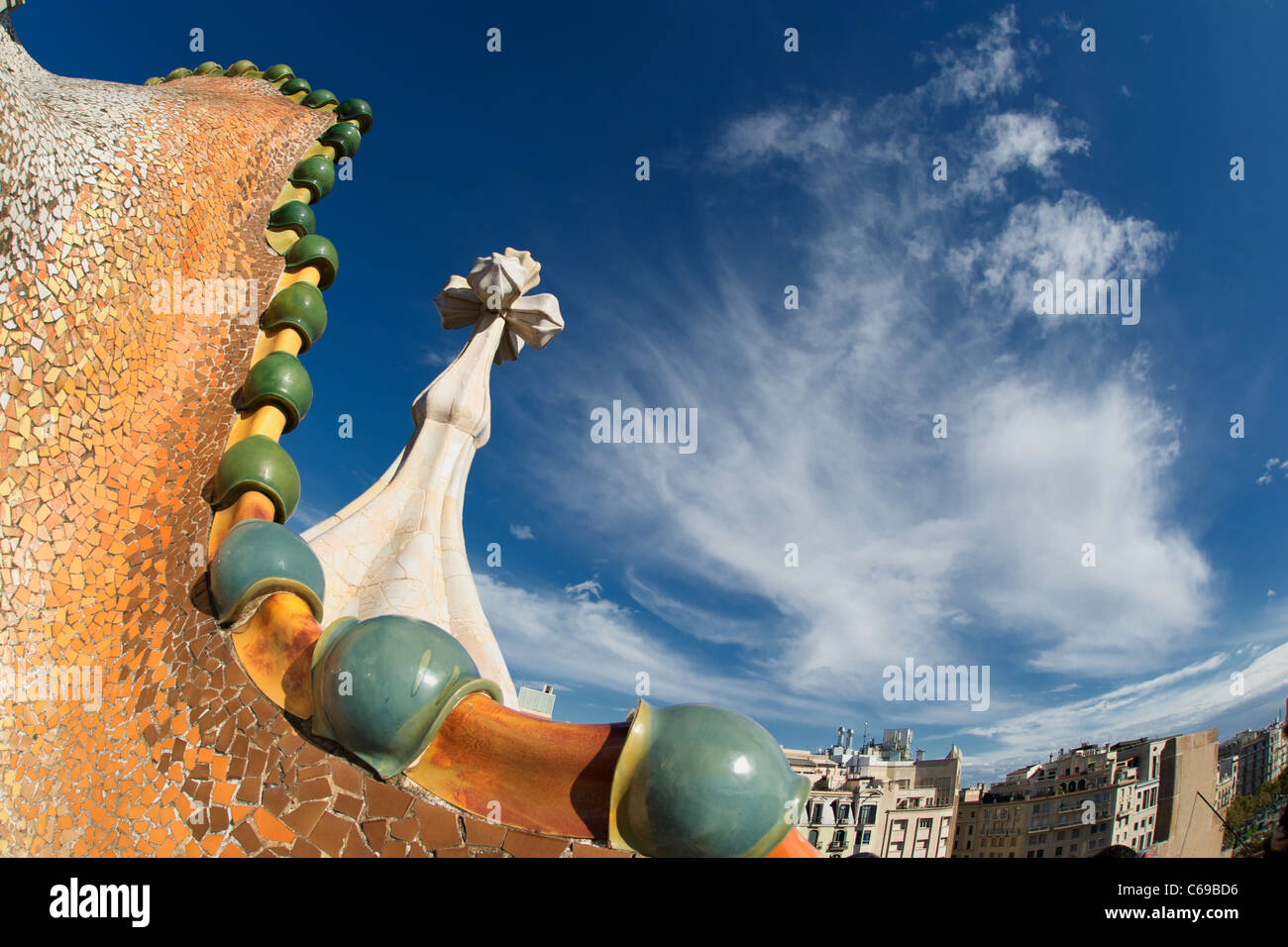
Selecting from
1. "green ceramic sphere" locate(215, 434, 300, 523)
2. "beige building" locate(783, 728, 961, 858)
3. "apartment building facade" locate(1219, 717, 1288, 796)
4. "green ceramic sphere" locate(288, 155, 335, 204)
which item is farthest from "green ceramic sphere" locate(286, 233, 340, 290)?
"beige building" locate(783, 728, 961, 858)

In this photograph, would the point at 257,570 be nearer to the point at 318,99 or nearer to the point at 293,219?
the point at 293,219

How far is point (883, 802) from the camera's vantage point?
37188 mm

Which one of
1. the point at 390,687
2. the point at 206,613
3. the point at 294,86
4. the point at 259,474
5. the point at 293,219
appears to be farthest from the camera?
the point at 294,86

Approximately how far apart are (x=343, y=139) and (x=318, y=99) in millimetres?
868

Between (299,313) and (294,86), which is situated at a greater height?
(294,86)

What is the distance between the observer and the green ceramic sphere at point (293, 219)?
451cm

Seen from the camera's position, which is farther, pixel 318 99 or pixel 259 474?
pixel 318 99

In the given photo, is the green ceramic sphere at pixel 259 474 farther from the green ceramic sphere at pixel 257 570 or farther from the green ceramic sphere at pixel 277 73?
the green ceramic sphere at pixel 277 73

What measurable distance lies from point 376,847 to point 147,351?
263 centimetres

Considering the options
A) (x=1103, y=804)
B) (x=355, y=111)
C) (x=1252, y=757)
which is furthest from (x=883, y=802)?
(x=355, y=111)

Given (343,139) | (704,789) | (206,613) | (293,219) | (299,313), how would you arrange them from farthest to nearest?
1. (343,139)
2. (293,219)
3. (299,313)
4. (206,613)
5. (704,789)

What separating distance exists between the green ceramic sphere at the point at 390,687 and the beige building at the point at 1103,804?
69.9 feet

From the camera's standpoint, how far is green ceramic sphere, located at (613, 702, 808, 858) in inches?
73.8

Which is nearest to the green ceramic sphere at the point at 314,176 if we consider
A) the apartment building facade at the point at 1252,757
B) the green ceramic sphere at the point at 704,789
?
the green ceramic sphere at the point at 704,789
